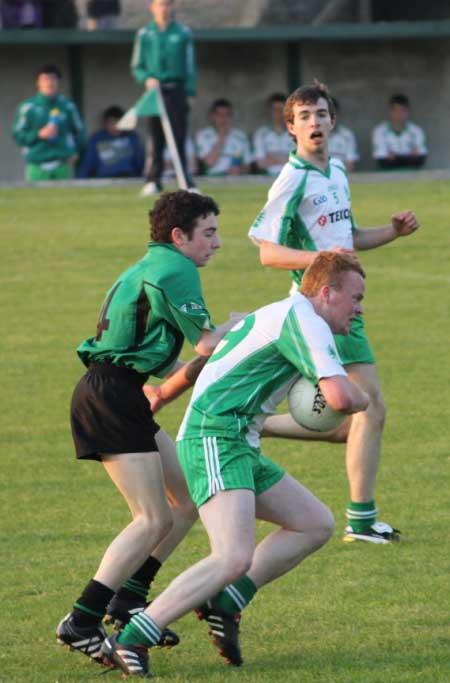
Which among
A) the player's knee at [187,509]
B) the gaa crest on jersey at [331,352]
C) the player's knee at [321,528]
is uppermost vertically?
the gaa crest on jersey at [331,352]

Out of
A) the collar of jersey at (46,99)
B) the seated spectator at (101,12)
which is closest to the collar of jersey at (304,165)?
the collar of jersey at (46,99)

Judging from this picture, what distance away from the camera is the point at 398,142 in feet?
88.2

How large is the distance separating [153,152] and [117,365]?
48.4 feet

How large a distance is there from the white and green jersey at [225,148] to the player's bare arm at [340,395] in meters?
19.6

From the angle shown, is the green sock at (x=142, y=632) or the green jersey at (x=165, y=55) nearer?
the green sock at (x=142, y=632)

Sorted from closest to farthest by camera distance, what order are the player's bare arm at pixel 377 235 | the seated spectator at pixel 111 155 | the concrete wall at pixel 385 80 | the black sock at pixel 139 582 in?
1. the black sock at pixel 139 582
2. the player's bare arm at pixel 377 235
3. the seated spectator at pixel 111 155
4. the concrete wall at pixel 385 80

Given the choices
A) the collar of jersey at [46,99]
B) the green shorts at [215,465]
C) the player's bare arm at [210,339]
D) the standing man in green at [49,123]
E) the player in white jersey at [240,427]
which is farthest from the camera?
the collar of jersey at [46,99]

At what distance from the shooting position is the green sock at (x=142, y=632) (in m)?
6.31

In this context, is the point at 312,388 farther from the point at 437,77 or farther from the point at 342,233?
the point at 437,77

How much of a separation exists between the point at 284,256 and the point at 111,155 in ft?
55.8

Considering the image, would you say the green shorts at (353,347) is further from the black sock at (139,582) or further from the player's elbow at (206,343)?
the black sock at (139,582)

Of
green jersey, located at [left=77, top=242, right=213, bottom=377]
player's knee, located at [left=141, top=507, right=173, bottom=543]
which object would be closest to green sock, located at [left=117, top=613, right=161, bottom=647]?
player's knee, located at [left=141, top=507, right=173, bottom=543]

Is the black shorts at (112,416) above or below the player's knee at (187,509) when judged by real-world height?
above

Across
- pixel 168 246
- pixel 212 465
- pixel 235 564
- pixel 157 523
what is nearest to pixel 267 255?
pixel 168 246
